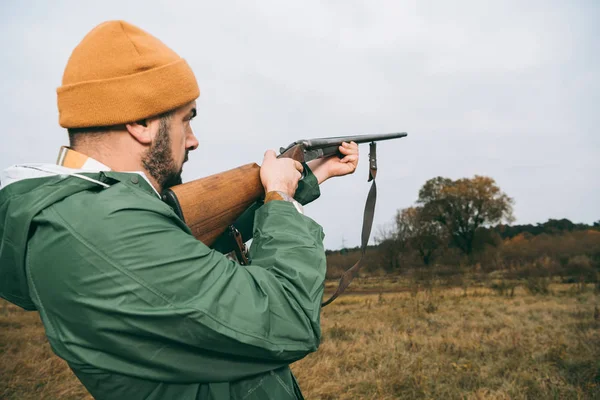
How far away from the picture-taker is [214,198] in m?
2.13

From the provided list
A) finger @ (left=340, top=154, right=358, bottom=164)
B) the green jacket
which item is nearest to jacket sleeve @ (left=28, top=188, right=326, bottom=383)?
the green jacket

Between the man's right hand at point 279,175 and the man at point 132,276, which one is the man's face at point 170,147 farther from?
the man's right hand at point 279,175

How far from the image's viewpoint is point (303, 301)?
4.56 feet

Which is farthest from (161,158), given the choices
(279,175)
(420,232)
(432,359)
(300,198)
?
(420,232)

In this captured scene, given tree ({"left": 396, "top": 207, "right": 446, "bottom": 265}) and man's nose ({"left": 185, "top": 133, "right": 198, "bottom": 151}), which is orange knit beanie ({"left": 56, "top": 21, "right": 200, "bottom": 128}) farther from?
tree ({"left": 396, "top": 207, "right": 446, "bottom": 265})

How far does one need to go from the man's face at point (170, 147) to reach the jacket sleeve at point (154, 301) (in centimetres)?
45

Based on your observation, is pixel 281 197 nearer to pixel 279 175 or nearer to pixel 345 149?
pixel 279 175

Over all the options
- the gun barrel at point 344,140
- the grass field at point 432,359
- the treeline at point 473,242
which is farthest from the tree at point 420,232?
the gun barrel at point 344,140

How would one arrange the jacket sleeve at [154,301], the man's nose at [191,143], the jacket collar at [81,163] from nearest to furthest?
the jacket sleeve at [154,301] < the jacket collar at [81,163] < the man's nose at [191,143]

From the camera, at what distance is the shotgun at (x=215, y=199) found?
1.96 meters

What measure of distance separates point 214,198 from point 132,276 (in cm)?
97

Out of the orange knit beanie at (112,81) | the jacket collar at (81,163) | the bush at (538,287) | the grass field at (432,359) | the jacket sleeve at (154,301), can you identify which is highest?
the orange knit beanie at (112,81)

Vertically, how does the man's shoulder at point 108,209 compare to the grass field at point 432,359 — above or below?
above

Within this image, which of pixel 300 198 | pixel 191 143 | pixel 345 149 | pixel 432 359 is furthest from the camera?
pixel 432 359
